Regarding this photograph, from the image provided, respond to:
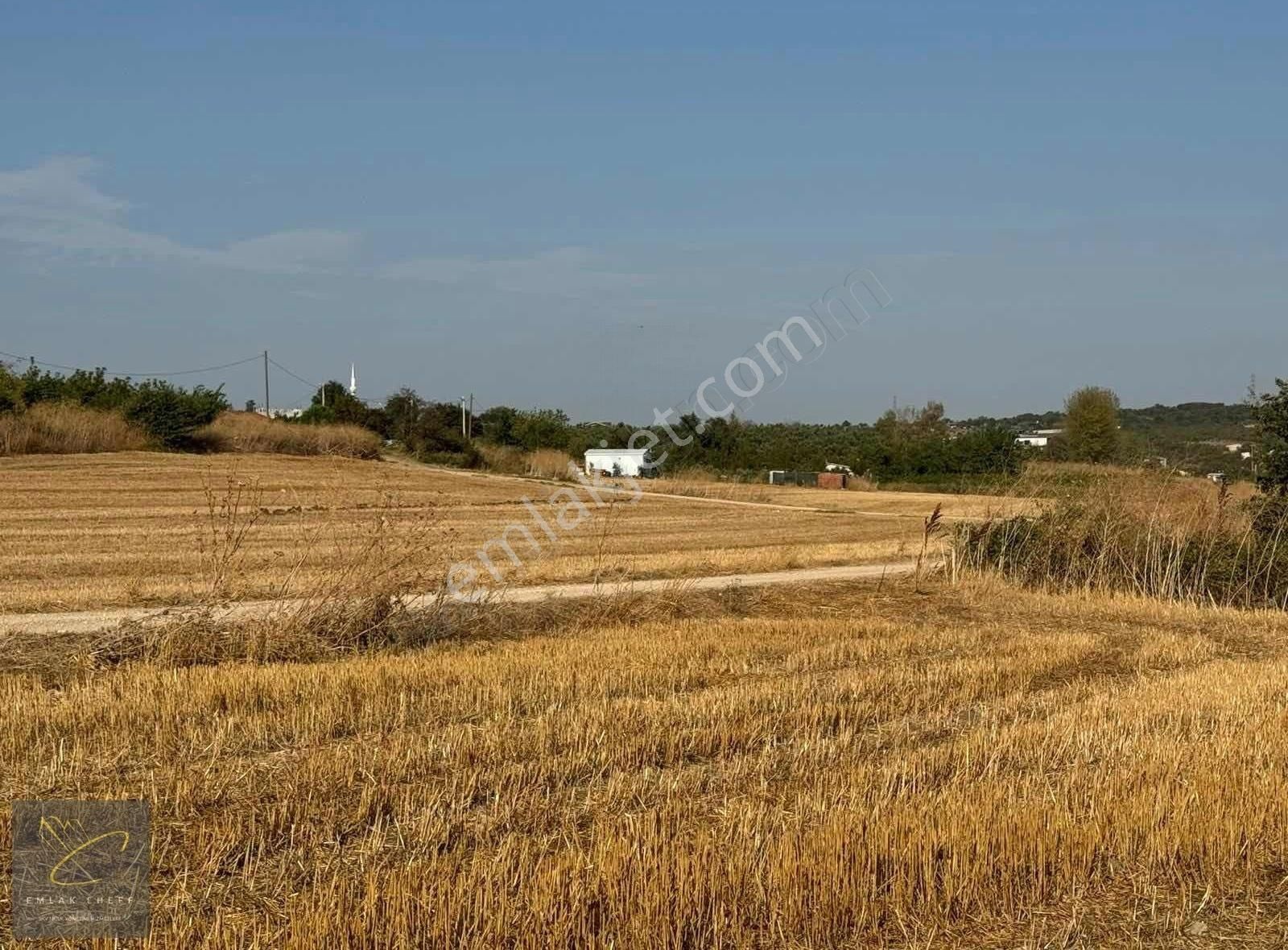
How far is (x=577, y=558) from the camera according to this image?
88.2ft

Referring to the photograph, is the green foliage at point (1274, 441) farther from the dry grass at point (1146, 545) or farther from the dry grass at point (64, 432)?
the dry grass at point (64, 432)

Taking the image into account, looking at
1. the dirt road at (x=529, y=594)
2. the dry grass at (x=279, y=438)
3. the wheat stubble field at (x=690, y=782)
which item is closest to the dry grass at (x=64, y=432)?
the dry grass at (x=279, y=438)

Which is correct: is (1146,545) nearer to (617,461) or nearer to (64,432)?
(64,432)

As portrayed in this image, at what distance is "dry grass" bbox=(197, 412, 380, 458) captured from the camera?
212 ft

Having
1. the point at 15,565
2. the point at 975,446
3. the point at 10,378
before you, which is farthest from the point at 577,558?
the point at 975,446

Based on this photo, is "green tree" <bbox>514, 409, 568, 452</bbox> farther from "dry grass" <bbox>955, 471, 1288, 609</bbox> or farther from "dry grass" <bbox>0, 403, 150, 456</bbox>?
"dry grass" <bbox>955, 471, 1288, 609</bbox>

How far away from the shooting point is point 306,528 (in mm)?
27906

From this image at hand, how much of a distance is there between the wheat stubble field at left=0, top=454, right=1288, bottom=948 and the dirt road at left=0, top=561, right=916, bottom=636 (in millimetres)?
1374

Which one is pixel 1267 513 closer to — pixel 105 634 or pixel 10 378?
pixel 105 634

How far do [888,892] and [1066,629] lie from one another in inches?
513

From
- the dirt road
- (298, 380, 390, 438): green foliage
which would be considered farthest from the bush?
the dirt road

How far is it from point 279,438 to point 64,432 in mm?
13258

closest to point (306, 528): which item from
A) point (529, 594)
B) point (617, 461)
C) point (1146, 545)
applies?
point (529, 594)

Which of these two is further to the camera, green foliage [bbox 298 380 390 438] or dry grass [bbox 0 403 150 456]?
green foliage [bbox 298 380 390 438]
